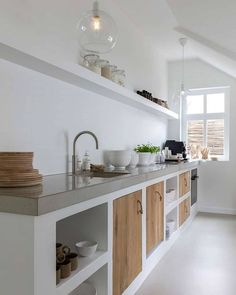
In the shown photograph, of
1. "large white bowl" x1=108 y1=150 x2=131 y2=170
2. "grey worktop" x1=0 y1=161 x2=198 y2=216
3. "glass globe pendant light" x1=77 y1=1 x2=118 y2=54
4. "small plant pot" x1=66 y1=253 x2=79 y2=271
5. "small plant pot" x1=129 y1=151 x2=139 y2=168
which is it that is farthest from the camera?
"small plant pot" x1=129 y1=151 x2=139 y2=168

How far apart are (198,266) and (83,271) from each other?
5.26ft

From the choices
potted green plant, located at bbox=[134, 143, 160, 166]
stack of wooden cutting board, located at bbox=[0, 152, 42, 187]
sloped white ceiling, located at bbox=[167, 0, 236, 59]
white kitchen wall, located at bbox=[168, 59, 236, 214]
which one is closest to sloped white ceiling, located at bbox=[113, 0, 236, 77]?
sloped white ceiling, located at bbox=[167, 0, 236, 59]

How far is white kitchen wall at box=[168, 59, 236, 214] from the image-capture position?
5004mm

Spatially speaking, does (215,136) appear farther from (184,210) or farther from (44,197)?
(44,197)

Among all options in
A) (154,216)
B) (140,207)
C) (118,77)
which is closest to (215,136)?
(118,77)

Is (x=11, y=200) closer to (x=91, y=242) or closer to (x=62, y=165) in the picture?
(x=91, y=242)

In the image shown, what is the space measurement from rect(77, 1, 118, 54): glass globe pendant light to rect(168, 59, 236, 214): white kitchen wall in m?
3.55

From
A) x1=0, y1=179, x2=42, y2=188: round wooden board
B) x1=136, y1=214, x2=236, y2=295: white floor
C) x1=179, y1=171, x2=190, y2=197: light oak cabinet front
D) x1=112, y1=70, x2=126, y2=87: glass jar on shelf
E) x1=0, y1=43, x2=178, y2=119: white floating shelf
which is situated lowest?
x1=136, y1=214, x2=236, y2=295: white floor

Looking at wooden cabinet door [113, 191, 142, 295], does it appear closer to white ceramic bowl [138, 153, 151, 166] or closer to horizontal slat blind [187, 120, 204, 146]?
white ceramic bowl [138, 153, 151, 166]

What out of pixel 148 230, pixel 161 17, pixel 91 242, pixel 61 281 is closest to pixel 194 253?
pixel 148 230

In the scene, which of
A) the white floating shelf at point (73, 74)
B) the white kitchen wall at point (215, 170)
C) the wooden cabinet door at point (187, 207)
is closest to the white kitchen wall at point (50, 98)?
the white floating shelf at point (73, 74)

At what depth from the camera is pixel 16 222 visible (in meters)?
1.22

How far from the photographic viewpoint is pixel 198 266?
2795 mm

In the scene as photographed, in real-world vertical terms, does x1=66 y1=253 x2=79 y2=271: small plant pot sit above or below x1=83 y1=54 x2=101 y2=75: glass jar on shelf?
below
